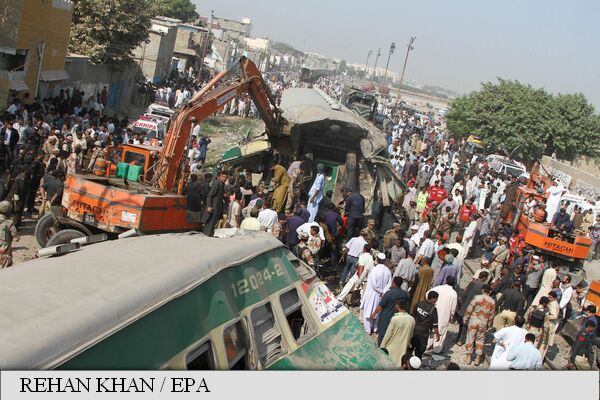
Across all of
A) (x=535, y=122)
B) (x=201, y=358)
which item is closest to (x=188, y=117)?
(x=201, y=358)

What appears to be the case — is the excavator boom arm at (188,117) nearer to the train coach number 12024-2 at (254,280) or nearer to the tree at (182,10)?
the train coach number 12024-2 at (254,280)

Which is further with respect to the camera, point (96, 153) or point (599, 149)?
point (599, 149)

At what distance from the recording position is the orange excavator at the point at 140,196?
12102 mm

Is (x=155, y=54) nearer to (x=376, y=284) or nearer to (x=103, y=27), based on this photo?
(x=103, y=27)

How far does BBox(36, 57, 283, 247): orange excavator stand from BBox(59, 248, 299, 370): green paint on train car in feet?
16.4

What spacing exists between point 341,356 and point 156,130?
20.1 m

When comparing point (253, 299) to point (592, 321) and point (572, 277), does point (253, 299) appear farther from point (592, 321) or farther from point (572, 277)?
point (572, 277)

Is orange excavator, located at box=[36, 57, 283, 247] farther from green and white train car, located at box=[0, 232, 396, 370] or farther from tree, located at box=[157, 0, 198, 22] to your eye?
tree, located at box=[157, 0, 198, 22]

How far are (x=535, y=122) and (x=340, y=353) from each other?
159 feet

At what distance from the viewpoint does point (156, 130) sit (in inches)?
1037

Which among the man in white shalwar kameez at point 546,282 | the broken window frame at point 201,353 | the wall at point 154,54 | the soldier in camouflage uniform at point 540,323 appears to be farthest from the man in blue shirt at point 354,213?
the wall at point 154,54

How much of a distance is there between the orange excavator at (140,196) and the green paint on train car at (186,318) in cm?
501

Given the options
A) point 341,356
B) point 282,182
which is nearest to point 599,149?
point 282,182

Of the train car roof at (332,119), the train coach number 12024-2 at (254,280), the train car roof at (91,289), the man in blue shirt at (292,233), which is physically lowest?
the man in blue shirt at (292,233)
